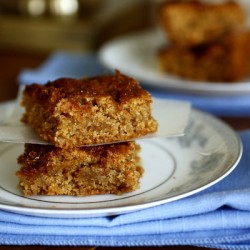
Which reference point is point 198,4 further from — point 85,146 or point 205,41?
point 85,146

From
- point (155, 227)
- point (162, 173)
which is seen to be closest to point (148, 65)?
point (162, 173)


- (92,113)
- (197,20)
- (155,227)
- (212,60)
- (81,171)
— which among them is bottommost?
(155,227)

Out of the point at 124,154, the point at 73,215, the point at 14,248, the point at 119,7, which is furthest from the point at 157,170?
the point at 119,7

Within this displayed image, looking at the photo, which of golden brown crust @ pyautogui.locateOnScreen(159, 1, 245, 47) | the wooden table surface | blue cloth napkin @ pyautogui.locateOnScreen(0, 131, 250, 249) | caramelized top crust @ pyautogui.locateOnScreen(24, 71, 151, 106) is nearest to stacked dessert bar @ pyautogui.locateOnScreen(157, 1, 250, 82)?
golden brown crust @ pyautogui.locateOnScreen(159, 1, 245, 47)

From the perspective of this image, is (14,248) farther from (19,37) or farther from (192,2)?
(19,37)

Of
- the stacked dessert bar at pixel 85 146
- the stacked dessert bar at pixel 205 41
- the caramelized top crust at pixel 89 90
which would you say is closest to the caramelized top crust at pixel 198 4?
the stacked dessert bar at pixel 205 41

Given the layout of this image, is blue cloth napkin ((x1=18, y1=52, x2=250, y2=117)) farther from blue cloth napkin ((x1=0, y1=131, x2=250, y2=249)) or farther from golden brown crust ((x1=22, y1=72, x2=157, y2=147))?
blue cloth napkin ((x1=0, y1=131, x2=250, y2=249))
